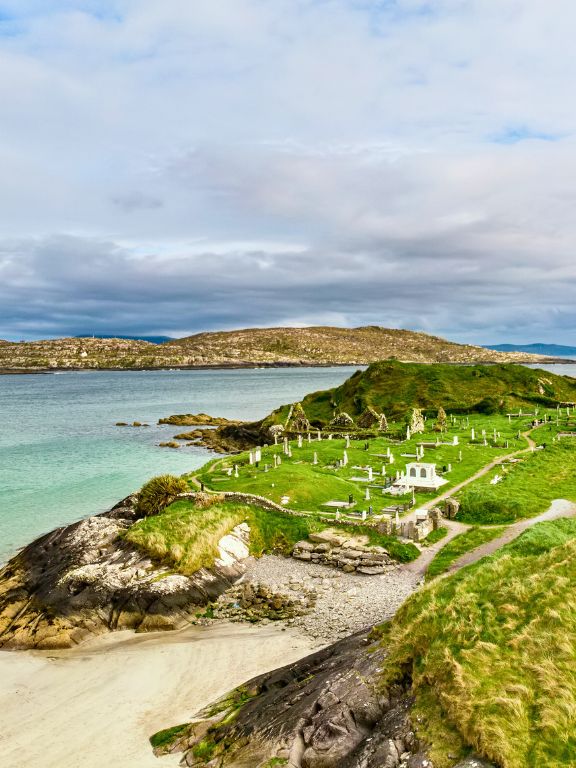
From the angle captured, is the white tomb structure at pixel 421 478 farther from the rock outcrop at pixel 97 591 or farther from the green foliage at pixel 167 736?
the green foliage at pixel 167 736

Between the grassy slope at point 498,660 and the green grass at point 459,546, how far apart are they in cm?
911

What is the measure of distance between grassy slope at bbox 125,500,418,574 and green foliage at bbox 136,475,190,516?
5.58 ft

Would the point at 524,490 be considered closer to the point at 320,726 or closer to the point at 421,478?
the point at 421,478

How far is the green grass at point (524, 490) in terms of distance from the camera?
33.2 metres

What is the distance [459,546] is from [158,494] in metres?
21.2

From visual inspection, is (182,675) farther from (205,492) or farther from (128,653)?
(205,492)

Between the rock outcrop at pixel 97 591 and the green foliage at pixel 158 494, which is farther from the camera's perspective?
the green foliage at pixel 158 494

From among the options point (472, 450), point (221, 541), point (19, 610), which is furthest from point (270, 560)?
point (472, 450)

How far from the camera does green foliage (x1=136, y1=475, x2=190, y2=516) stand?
37.3 metres

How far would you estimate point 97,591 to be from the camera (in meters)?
25.9

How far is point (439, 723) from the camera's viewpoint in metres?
11.7

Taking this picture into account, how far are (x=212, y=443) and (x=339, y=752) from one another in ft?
231

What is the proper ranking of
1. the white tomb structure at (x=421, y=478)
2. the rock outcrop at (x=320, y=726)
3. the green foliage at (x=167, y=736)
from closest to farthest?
the rock outcrop at (x=320, y=726)
the green foliage at (x=167, y=736)
the white tomb structure at (x=421, y=478)

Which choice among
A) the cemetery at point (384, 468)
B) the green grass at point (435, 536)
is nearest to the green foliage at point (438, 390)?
the cemetery at point (384, 468)
